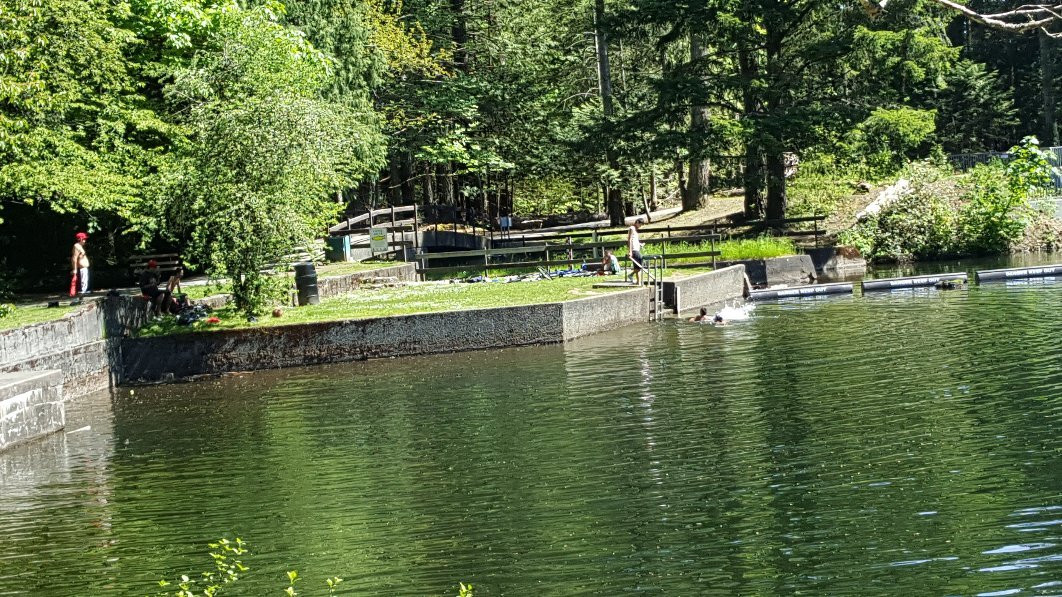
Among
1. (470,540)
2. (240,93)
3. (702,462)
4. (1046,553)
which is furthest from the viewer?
(240,93)

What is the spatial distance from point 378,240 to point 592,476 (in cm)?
2684

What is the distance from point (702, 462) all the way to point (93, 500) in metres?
7.25

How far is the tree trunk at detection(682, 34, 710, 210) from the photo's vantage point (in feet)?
132

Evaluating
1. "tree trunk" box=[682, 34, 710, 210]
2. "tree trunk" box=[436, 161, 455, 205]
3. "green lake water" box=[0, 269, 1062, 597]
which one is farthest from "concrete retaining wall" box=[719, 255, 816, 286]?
"tree trunk" box=[436, 161, 455, 205]

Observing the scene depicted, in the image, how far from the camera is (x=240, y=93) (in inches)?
1107

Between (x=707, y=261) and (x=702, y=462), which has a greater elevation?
(x=707, y=261)

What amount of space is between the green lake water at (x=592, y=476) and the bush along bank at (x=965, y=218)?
17.8 metres

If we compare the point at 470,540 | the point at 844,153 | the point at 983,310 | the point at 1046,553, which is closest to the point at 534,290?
the point at 983,310

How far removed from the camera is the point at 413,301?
2853cm

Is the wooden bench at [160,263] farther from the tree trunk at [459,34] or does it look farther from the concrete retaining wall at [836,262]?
the concrete retaining wall at [836,262]

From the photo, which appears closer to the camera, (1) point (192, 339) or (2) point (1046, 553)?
(2) point (1046, 553)

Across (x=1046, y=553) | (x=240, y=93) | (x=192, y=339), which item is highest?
(x=240, y=93)

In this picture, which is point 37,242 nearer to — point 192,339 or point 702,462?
point 192,339

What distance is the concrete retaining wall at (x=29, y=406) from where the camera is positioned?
726 inches
